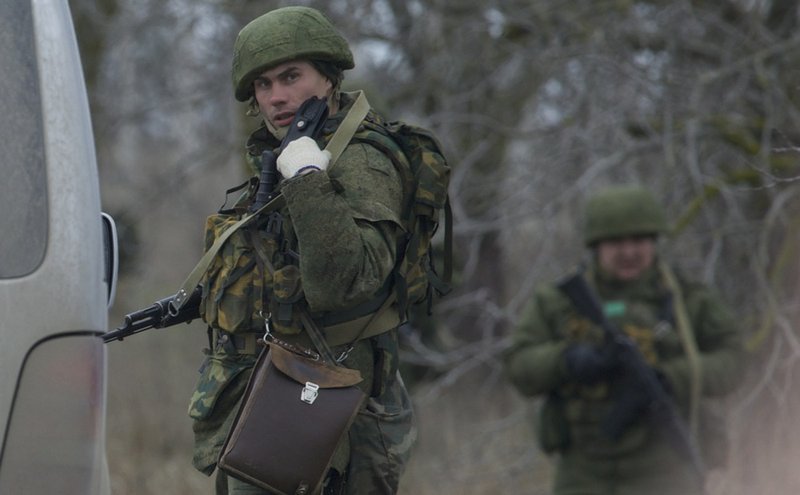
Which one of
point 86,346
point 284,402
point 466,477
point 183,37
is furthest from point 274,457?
point 183,37

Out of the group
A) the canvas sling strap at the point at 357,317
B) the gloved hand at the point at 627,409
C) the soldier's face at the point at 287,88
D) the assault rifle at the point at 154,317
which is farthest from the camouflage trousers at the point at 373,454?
the gloved hand at the point at 627,409

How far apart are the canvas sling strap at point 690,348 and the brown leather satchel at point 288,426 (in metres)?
2.41

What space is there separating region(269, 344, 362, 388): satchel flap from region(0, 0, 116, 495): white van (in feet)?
1.44

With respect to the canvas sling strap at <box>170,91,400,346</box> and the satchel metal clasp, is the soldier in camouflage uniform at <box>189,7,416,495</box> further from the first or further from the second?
the satchel metal clasp

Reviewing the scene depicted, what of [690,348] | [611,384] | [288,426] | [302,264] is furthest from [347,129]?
[690,348]

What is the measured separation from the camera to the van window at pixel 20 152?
294 centimetres

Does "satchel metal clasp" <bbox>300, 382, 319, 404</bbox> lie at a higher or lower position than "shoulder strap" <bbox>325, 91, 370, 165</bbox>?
lower

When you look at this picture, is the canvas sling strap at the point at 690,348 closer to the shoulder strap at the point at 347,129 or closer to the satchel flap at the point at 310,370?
the shoulder strap at the point at 347,129

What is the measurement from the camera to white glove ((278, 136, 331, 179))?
291 centimetres

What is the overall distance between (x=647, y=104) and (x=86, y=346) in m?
4.40

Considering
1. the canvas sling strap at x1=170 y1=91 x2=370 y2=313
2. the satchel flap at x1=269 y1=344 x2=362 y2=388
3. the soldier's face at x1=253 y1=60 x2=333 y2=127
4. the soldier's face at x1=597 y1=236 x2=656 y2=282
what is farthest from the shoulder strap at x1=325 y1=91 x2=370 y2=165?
the soldier's face at x1=597 y1=236 x2=656 y2=282

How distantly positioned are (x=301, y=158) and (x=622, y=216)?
2455 mm

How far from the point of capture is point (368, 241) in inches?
116

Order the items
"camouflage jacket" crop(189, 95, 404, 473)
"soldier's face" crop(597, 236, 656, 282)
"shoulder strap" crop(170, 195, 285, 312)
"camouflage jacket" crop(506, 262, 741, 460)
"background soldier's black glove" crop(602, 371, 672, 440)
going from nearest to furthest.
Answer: "camouflage jacket" crop(189, 95, 404, 473) → "shoulder strap" crop(170, 195, 285, 312) → "background soldier's black glove" crop(602, 371, 672, 440) → "camouflage jacket" crop(506, 262, 741, 460) → "soldier's face" crop(597, 236, 656, 282)
